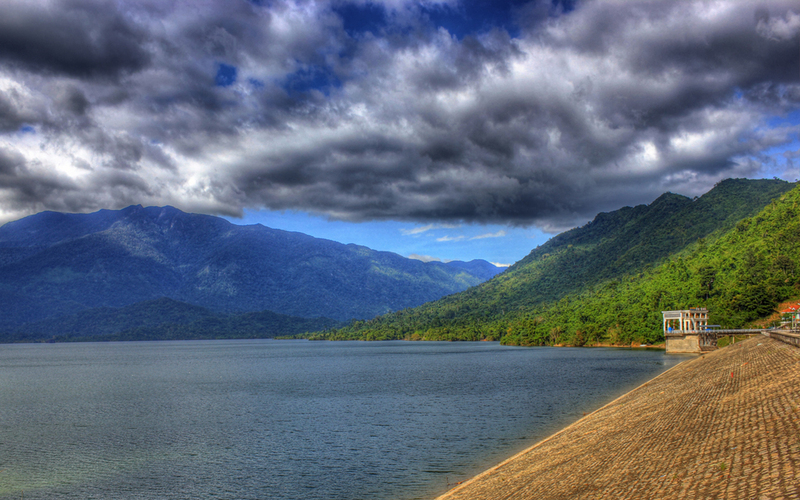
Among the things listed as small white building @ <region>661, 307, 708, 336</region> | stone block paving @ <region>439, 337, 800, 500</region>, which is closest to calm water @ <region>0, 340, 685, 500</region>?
stone block paving @ <region>439, 337, 800, 500</region>

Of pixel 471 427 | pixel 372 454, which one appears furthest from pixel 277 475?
pixel 471 427

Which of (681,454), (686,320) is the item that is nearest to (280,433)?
(681,454)

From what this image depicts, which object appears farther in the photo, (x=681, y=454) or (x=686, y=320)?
(x=686, y=320)

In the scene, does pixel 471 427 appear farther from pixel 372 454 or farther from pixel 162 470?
pixel 162 470

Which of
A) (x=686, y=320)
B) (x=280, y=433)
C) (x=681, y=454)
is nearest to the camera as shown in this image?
(x=681, y=454)

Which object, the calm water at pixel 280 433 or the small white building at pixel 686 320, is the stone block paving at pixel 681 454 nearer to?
the calm water at pixel 280 433

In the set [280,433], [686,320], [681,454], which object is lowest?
[280,433]

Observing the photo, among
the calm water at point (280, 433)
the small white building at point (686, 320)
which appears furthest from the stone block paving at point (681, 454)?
the small white building at point (686, 320)

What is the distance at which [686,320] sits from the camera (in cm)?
14075

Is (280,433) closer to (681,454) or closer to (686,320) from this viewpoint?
(681,454)

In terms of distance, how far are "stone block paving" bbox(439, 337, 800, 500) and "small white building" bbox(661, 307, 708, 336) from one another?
113638 millimetres

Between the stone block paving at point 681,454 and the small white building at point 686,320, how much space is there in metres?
114

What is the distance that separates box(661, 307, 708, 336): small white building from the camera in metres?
138

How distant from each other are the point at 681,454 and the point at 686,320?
5574 inches
